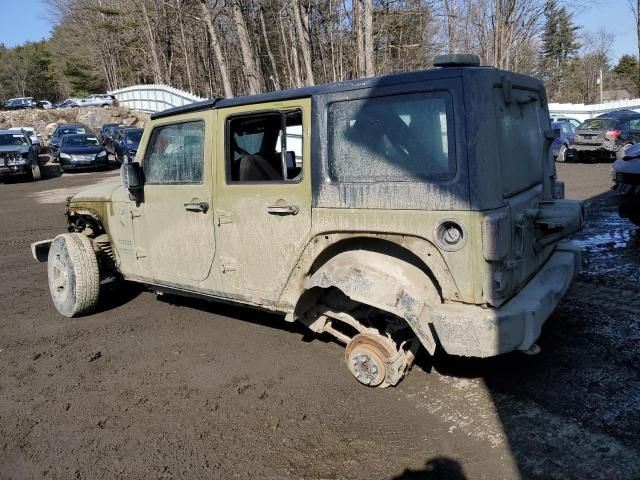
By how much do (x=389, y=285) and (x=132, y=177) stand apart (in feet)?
8.53

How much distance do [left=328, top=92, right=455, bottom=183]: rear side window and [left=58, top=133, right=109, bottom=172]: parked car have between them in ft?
70.2

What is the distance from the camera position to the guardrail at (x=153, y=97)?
3444 cm

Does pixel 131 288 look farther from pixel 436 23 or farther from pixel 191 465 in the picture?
pixel 436 23

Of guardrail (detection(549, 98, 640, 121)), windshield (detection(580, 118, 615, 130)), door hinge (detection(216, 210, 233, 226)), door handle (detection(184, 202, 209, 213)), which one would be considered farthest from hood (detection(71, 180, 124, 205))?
guardrail (detection(549, 98, 640, 121))

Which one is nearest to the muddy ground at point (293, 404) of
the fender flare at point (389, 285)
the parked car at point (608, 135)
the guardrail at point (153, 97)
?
the fender flare at point (389, 285)

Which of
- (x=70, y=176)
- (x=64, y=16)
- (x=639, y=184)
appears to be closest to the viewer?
(x=639, y=184)

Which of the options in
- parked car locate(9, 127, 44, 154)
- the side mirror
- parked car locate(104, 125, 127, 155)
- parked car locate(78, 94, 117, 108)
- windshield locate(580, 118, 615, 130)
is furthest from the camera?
parked car locate(78, 94, 117, 108)

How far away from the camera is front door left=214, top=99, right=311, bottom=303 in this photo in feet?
11.7

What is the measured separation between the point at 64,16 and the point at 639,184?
57127 mm

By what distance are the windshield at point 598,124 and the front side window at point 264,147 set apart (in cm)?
1673

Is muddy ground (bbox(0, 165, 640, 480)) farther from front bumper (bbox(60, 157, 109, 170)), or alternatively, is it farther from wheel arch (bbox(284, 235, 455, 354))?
front bumper (bbox(60, 157, 109, 170))

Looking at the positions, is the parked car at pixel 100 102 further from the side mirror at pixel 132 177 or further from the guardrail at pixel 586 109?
the side mirror at pixel 132 177

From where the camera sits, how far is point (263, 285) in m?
3.84

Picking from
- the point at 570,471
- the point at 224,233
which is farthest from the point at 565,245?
the point at 224,233
